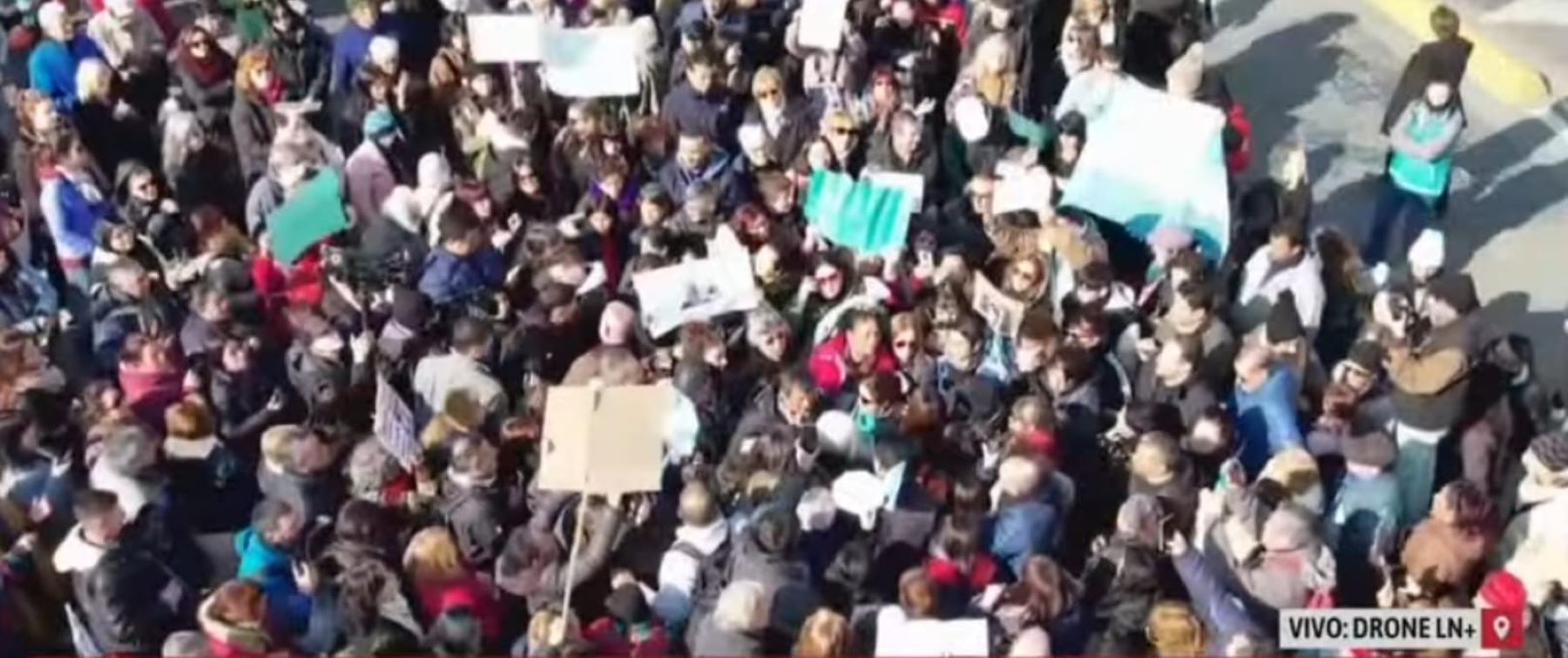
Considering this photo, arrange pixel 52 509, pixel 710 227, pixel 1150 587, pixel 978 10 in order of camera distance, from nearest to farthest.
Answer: pixel 1150 587 → pixel 52 509 → pixel 710 227 → pixel 978 10

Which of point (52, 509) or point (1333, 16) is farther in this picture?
point (1333, 16)

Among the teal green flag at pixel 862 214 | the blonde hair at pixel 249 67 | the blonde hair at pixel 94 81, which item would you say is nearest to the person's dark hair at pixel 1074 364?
the teal green flag at pixel 862 214

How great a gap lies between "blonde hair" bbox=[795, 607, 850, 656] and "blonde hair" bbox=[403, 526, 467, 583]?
1468 mm

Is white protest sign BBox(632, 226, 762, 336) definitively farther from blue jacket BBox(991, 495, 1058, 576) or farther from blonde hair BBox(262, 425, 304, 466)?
blue jacket BBox(991, 495, 1058, 576)

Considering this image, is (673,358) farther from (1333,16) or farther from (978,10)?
(1333,16)

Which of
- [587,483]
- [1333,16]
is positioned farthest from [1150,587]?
[1333,16]

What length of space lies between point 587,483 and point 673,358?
1.58 meters

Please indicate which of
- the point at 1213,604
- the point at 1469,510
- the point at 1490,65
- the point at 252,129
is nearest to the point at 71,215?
the point at 252,129

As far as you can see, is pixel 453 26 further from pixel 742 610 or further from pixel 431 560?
pixel 742 610

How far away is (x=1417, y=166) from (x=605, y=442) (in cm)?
538

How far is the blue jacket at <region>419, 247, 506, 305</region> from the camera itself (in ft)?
37.5

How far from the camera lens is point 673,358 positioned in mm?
10992

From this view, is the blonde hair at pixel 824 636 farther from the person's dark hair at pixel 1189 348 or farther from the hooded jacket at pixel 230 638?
the person's dark hair at pixel 1189 348

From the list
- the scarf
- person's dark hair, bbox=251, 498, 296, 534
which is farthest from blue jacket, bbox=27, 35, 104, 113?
person's dark hair, bbox=251, 498, 296, 534
